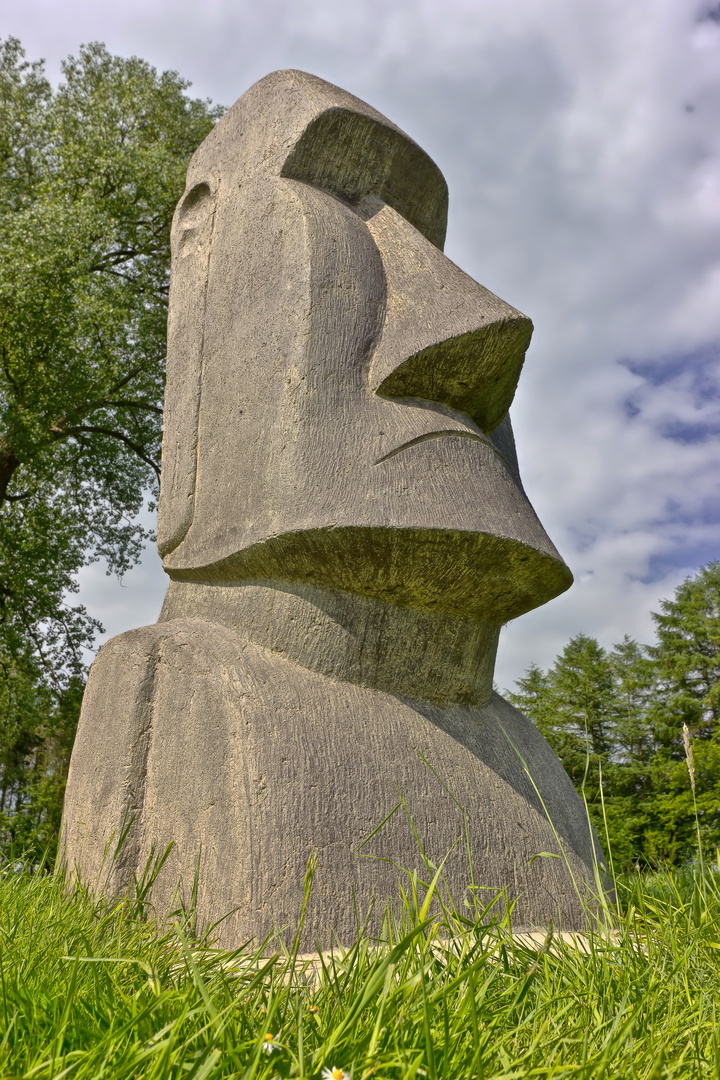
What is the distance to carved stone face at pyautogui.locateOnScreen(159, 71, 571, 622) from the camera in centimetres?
239

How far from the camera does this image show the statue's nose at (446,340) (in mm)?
2566

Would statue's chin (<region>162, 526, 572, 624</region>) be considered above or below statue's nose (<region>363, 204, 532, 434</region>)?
below

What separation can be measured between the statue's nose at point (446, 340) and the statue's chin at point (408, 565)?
0.52m

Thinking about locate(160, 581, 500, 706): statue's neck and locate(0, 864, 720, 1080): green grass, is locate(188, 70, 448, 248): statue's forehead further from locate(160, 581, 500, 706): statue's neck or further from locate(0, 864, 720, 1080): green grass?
locate(0, 864, 720, 1080): green grass

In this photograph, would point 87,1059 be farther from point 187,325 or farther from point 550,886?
point 187,325

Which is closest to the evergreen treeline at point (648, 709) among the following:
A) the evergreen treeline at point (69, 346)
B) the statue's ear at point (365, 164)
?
the evergreen treeline at point (69, 346)

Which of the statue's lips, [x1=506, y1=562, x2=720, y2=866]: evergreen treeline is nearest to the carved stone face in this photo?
the statue's lips

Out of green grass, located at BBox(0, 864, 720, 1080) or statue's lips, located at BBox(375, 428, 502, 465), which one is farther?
statue's lips, located at BBox(375, 428, 502, 465)

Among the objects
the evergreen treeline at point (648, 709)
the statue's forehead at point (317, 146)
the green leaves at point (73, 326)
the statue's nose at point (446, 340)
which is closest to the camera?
the statue's nose at point (446, 340)

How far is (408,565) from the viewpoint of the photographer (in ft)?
7.85

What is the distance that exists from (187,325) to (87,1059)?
102 inches

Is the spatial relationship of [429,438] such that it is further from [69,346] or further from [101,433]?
[101,433]

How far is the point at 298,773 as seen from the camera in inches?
83.3

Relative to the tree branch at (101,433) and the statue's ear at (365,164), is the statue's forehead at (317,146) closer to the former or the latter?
the statue's ear at (365,164)
